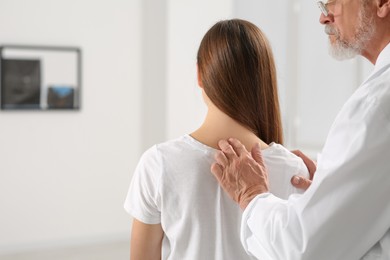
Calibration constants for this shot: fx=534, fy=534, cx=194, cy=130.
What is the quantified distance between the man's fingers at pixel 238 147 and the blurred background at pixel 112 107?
275 cm

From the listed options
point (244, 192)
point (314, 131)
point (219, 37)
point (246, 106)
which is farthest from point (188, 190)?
point (314, 131)

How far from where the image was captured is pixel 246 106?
1.39 m

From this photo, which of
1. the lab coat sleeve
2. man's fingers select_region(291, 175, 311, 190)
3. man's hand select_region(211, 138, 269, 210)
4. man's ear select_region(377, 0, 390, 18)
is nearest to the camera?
the lab coat sleeve

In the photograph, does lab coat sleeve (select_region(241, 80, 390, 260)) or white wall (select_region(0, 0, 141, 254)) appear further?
white wall (select_region(0, 0, 141, 254))

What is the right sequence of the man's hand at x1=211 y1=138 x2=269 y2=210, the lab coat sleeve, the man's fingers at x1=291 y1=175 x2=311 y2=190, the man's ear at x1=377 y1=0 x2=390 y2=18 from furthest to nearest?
the man's fingers at x1=291 y1=175 x2=311 y2=190, the man's hand at x1=211 y1=138 x2=269 y2=210, the man's ear at x1=377 y1=0 x2=390 y2=18, the lab coat sleeve

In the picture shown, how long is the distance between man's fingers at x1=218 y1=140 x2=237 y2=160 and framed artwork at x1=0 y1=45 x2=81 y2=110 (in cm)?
310

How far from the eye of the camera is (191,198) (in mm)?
1349

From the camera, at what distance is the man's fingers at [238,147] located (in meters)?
1.34

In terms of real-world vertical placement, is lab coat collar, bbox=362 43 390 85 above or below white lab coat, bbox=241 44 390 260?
above

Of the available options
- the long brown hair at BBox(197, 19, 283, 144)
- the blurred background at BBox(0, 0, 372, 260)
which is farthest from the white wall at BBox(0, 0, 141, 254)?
the long brown hair at BBox(197, 19, 283, 144)

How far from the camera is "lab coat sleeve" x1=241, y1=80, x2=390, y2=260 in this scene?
3.43ft

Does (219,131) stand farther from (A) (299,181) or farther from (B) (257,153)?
(A) (299,181)

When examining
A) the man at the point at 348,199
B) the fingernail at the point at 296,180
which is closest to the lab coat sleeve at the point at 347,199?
the man at the point at 348,199

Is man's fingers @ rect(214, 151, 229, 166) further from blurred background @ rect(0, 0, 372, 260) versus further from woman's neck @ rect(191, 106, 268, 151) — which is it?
blurred background @ rect(0, 0, 372, 260)
